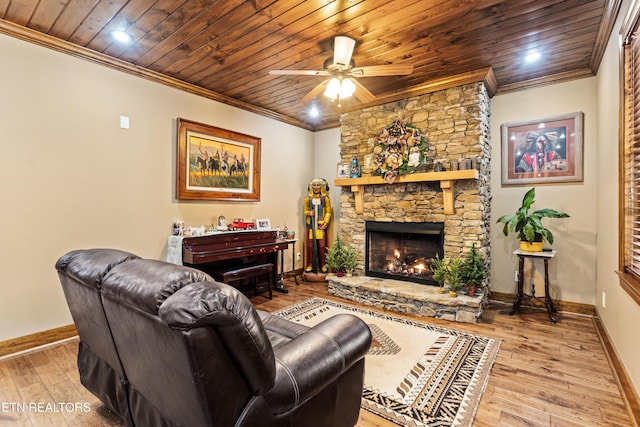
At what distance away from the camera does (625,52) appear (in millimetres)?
2131

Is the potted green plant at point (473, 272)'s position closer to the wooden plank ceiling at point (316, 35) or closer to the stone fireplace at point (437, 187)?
the stone fireplace at point (437, 187)

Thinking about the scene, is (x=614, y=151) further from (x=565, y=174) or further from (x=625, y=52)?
(x=565, y=174)

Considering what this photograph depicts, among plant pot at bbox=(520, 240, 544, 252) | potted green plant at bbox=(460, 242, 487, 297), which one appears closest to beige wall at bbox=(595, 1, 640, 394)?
plant pot at bbox=(520, 240, 544, 252)

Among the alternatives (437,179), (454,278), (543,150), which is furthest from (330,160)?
(543,150)

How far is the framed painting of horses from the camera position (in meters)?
3.80

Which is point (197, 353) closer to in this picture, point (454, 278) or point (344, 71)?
point (344, 71)

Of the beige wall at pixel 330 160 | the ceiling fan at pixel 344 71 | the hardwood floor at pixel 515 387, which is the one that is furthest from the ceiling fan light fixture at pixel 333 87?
the hardwood floor at pixel 515 387

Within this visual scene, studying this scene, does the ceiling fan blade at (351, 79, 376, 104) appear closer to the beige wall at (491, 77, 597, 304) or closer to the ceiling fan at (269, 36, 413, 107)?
the ceiling fan at (269, 36, 413, 107)

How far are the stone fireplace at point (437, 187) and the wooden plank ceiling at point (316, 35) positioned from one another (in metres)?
0.36

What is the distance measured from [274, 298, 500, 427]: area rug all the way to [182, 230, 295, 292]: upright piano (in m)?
1.05

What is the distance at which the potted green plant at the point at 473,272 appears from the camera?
11.4 ft

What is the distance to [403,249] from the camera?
4414 millimetres

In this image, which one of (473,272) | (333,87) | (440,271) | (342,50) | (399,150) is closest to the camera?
(342,50)

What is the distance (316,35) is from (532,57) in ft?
7.31
